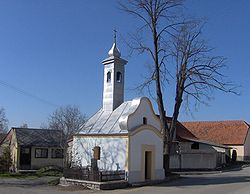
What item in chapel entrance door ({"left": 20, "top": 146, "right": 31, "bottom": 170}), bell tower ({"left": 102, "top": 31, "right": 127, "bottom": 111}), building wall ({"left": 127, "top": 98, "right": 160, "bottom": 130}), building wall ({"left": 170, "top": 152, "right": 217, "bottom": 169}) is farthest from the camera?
building wall ({"left": 170, "top": 152, "right": 217, "bottom": 169})

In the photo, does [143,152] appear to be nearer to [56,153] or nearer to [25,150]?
[56,153]

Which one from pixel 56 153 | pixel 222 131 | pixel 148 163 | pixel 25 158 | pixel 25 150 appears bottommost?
pixel 25 158

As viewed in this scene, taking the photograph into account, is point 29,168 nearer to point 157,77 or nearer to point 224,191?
point 157,77

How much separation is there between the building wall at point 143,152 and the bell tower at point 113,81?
3.65m

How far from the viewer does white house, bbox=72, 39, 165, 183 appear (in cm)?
2386

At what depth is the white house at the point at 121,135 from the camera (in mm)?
23859

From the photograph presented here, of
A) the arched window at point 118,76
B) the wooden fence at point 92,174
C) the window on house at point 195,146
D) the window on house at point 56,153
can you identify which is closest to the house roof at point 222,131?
the window on house at point 195,146

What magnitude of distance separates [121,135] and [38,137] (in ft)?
61.0

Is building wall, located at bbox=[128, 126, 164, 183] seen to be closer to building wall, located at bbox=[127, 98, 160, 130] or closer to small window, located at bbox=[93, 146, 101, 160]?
building wall, located at bbox=[127, 98, 160, 130]

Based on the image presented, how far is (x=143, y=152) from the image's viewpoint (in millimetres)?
24719

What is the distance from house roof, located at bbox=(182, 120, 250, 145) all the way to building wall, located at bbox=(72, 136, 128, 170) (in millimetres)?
38660

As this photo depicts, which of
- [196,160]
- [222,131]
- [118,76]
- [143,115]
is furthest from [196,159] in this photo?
[222,131]

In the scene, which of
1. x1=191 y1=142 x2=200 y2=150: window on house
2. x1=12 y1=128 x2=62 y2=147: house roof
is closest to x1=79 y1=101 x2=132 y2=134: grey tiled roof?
x1=12 y1=128 x2=62 y2=147: house roof

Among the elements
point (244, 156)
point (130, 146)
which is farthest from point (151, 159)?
point (244, 156)
